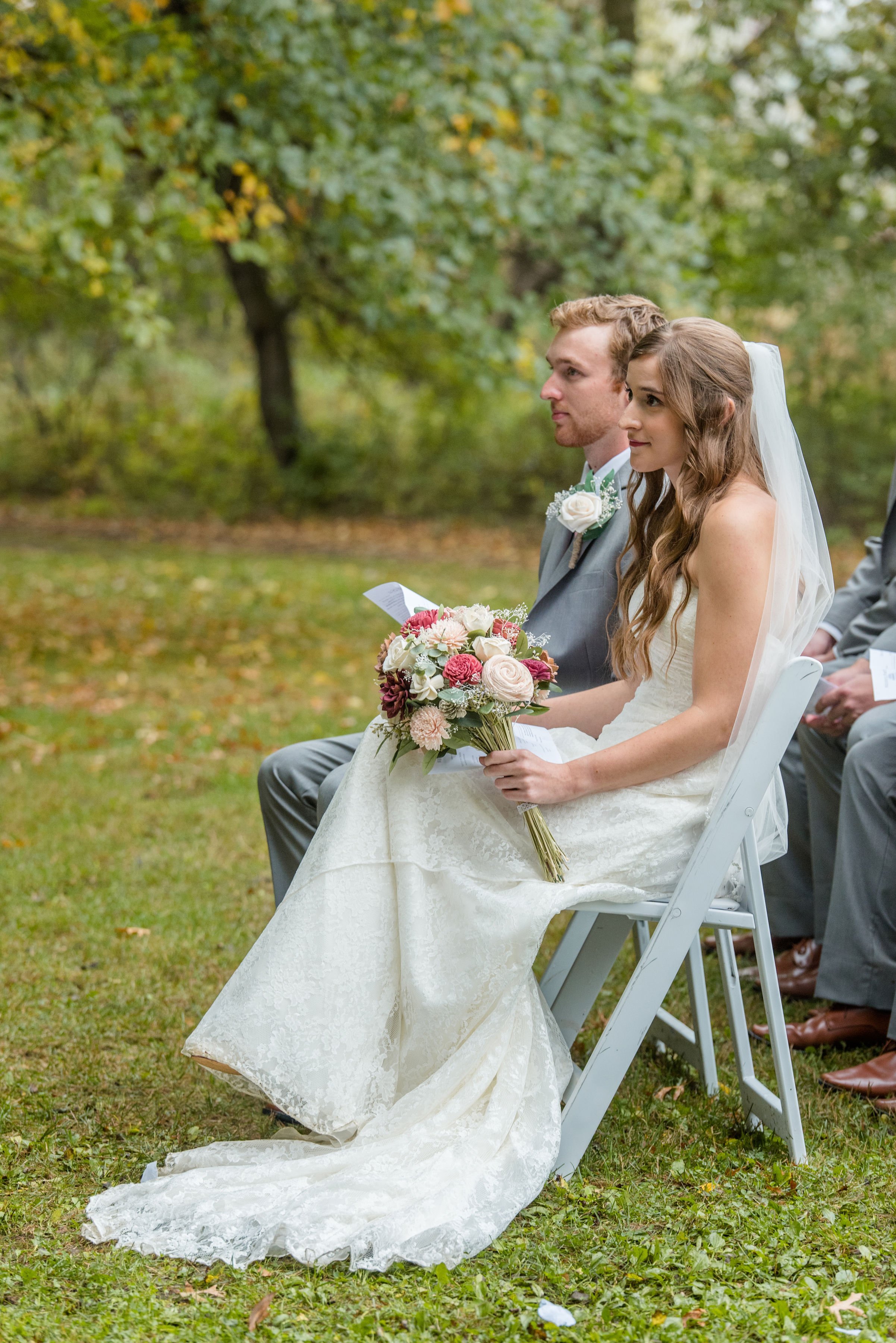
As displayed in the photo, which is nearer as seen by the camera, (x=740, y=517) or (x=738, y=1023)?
(x=740, y=517)

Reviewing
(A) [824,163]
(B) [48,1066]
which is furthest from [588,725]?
(A) [824,163]

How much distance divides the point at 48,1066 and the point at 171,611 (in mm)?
8360

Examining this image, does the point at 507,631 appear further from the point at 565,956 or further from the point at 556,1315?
the point at 556,1315

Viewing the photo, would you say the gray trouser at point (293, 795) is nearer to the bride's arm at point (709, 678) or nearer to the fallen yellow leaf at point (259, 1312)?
the bride's arm at point (709, 678)

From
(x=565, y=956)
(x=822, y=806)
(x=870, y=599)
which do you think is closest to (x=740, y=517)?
(x=565, y=956)

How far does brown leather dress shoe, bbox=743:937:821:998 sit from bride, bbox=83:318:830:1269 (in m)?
1.37

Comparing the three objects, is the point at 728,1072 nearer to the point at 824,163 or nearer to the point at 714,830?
the point at 714,830

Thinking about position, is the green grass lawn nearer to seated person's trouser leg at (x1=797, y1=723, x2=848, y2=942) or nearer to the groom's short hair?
seated person's trouser leg at (x1=797, y1=723, x2=848, y2=942)

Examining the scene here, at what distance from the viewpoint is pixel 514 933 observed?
2760 mm

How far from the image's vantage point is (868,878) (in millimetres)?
3531

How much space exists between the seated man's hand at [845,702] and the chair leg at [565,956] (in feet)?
3.19

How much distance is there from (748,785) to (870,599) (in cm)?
217

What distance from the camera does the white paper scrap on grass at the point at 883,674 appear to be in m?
3.41

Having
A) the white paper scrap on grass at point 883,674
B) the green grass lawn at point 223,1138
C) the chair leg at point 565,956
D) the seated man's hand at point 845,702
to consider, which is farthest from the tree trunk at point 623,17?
the chair leg at point 565,956
